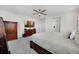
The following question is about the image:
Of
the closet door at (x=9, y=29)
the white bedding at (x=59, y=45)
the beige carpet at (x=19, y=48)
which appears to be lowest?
the beige carpet at (x=19, y=48)

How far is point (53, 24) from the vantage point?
1.88 m

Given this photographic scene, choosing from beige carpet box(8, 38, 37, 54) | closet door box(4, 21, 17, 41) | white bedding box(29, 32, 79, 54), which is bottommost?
beige carpet box(8, 38, 37, 54)

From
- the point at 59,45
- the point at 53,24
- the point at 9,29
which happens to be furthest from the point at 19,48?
the point at 59,45

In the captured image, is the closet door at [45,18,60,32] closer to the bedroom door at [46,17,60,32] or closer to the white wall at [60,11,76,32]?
the bedroom door at [46,17,60,32]

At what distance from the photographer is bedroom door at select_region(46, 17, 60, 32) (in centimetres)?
188

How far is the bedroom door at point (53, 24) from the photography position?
1882 mm

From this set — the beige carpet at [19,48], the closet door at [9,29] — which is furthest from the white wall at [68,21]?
the closet door at [9,29]

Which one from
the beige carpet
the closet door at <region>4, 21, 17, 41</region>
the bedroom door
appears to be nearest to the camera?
the bedroom door

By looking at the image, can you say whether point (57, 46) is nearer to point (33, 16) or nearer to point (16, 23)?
point (33, 16)

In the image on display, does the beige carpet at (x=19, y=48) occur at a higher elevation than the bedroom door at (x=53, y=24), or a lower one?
lower

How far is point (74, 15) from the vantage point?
1957 mm

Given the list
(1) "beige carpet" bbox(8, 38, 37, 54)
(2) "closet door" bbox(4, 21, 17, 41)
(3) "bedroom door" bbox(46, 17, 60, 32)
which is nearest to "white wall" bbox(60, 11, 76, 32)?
(3) "bedroom door" bbox(46, 17, 60, 32)

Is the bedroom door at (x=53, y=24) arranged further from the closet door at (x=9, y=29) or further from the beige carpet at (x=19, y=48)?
the closet door at (x=9, y=29)
